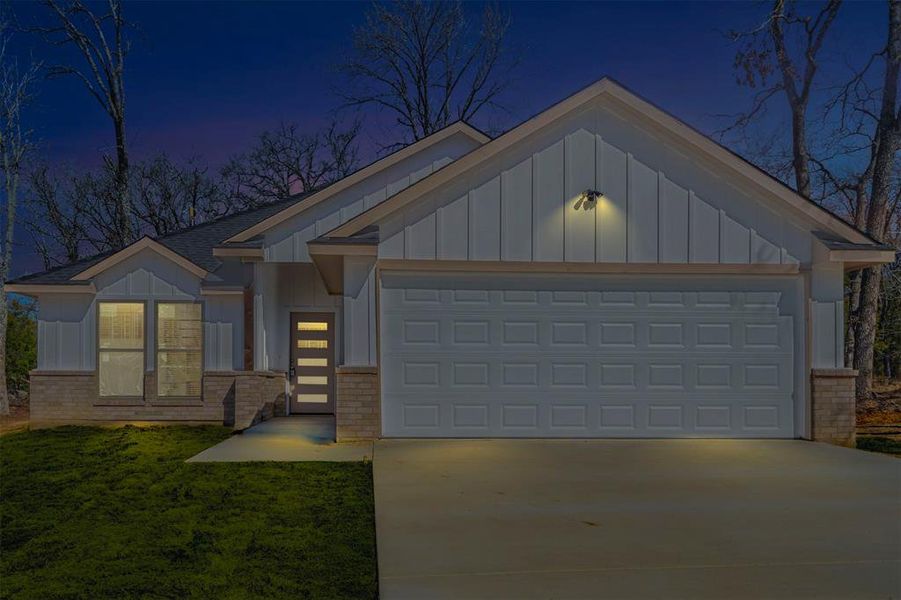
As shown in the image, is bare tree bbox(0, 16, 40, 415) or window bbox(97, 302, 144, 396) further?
bare tree bbox(0, 16, 40, 415)

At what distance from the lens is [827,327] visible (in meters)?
9.80

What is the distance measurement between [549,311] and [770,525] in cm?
478

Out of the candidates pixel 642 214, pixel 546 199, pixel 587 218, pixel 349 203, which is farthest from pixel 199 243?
pixel 642 214

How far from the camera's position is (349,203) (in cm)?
1300

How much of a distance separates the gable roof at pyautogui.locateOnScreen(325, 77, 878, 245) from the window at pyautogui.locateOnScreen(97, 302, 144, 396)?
20.4 ft

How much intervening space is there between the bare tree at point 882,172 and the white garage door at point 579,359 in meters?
7.41

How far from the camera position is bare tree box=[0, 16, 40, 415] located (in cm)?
1675

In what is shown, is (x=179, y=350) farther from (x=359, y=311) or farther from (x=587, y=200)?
(x=587, y=200)

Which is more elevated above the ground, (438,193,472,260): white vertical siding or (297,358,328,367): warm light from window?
(438,193,472,260): white vertical siding

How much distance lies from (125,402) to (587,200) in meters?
10.0

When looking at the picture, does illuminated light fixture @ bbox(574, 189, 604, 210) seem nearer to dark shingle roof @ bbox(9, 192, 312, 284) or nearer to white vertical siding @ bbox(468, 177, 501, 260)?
white vertical siding @ bbox(468, 177, 501, 260)

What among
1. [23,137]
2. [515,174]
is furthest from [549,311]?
[23,137]

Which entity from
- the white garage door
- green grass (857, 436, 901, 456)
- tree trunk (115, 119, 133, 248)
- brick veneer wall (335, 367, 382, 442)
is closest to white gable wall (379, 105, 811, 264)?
the white garage door

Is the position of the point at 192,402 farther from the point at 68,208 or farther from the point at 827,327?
the point at 68,208
